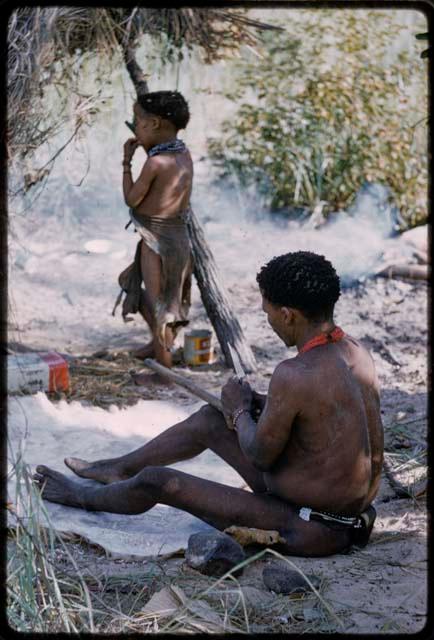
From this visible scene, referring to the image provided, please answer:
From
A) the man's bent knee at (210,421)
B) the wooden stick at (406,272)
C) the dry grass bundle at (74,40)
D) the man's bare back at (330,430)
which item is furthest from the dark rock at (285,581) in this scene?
the wooden stick at (406,272)

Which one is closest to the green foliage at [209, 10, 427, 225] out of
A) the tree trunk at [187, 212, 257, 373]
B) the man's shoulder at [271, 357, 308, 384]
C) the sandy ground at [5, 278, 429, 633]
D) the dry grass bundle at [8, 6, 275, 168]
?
the sandy ground at [5, 278, 429, 633]

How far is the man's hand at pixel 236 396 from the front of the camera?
3.36 metres

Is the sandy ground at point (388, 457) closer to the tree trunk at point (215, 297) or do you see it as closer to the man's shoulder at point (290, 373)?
the tree trunk at point (215, 297)

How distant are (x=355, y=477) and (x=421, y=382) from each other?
2.79m

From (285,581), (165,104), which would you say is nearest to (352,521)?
(285,581)

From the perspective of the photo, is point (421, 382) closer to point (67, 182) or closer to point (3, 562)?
point (3, 562)

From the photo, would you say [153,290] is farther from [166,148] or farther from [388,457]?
[388,457]

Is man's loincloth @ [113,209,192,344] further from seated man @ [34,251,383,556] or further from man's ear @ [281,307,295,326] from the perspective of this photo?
man's ear @ [281,307,295,326]

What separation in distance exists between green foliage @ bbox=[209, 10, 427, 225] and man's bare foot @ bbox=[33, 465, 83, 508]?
538 cm

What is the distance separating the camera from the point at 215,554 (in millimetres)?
3102

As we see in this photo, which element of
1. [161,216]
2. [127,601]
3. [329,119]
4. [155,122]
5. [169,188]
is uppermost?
[329,119]

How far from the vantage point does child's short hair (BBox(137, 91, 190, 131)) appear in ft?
17.8

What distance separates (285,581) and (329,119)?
6441 mm

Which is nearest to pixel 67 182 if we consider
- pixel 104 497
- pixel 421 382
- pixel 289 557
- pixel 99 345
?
pixel 99 345
